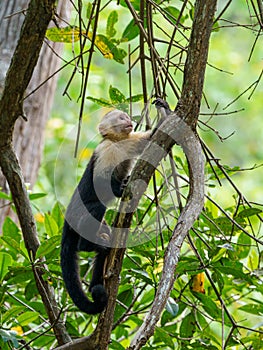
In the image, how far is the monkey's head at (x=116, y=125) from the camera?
2.27 meters

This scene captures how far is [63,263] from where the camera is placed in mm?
2008

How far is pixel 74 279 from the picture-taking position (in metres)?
1.97

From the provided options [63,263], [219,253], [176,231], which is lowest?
[63,263]

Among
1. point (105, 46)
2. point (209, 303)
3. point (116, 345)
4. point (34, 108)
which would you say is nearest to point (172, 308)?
point (209, 303)

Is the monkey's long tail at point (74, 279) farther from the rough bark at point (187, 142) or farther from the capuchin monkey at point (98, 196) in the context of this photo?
the rough bark at point (187, 142)

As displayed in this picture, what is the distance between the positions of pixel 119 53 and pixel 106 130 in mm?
440

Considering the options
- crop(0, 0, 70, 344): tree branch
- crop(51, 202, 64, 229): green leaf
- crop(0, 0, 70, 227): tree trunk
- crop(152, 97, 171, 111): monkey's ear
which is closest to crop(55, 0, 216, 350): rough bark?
crop(152, 97, 171, 111): monkey's ear

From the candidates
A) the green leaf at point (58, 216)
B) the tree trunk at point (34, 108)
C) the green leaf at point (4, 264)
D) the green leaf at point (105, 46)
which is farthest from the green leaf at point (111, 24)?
the tree trunk at point (34, 108)

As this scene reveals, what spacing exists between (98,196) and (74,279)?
38 cm

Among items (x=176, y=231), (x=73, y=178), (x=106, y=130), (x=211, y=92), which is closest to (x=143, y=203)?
(x=73, y=178)

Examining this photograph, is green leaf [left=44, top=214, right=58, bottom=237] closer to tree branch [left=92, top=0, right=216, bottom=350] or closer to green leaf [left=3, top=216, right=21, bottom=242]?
green leaf [left=3, top=216, right=21, bottom=242]

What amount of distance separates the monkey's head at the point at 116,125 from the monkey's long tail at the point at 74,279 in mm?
422

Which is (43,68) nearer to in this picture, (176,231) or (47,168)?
(47,168)

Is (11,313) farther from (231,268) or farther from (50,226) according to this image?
(231,268)
